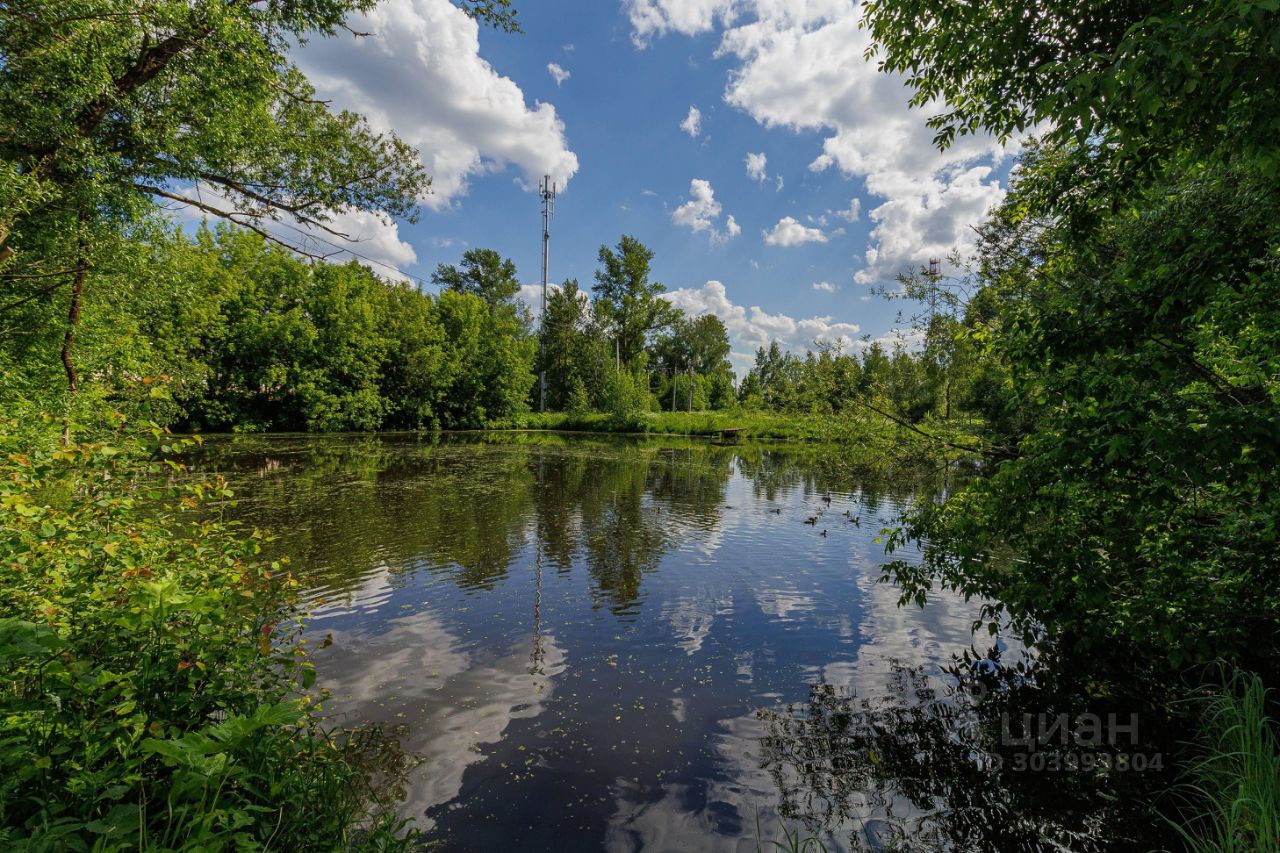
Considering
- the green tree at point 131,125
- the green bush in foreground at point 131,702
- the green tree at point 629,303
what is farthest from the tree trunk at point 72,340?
the green tree at point 629,303

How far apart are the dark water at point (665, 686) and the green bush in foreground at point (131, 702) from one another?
1323 mm

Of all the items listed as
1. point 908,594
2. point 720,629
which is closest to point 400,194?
point 720,629

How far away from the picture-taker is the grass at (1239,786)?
9.36 feet

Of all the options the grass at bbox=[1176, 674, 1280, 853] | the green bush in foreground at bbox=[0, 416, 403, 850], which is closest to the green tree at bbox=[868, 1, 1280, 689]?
the grass at bbox=[1176, 674, 1280, 853]

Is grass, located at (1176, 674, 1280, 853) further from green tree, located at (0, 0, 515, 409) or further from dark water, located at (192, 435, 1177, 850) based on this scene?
green tree, located at (0, 0, 515, 409)

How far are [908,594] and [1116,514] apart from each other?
2.22 meters

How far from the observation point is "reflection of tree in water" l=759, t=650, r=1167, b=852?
160 inches

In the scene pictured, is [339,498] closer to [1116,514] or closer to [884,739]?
[884,739]

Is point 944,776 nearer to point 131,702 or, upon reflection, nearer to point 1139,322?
point 1139,322

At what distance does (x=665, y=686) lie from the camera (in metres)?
6.32

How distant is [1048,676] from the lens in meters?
6.60

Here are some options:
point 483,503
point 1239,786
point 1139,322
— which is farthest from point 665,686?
point 483,503

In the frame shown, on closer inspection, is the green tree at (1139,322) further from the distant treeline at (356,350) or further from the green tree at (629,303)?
the green tree at (629,303)

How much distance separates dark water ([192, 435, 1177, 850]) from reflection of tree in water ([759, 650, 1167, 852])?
0.02 meters
